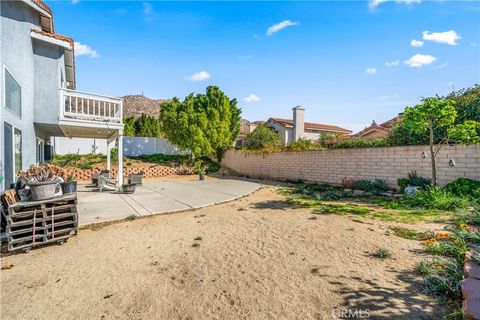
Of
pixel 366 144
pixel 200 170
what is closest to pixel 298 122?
pixel 200 170

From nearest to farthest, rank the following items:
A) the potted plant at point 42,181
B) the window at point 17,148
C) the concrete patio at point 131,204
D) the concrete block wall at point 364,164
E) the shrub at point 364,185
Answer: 1. the potted plant at point 42,181
2. the window at point 17,148
3. the concrete patio at point 131,204
4. the concrete block wall at point 364,164
5. the shrub at point 364,185

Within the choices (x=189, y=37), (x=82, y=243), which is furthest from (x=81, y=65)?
(x=82, y=243)

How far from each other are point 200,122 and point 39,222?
14365 mm

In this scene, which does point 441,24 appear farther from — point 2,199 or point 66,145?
point 66,145

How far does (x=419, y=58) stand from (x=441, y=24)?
4.14 ft

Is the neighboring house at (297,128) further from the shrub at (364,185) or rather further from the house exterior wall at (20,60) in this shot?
the house exterior wall at (20,60)

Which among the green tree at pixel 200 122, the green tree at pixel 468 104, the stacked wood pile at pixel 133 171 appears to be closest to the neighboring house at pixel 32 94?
the stacked wood pile at pixel 133 171

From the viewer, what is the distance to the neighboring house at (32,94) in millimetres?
5496

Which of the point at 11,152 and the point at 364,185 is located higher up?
the point at 11,152

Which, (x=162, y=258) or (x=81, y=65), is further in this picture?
(x=81, y=65)

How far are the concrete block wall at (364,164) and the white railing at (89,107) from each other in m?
9.64

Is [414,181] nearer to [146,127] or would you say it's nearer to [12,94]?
[12,94]

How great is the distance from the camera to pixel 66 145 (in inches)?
725

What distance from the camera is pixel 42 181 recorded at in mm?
4738
